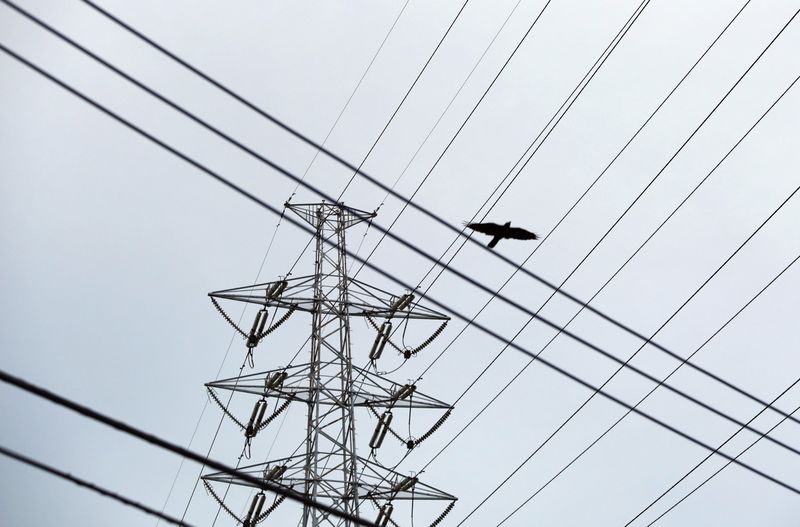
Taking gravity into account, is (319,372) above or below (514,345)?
above

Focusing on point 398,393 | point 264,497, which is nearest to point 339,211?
point 398,393

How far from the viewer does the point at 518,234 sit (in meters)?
9.76

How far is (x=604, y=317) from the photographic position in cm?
808

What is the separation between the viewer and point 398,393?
1520cm

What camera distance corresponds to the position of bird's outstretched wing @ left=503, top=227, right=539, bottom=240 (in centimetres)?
970

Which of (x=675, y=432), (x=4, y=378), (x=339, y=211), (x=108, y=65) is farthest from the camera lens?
(x=339, y=211)

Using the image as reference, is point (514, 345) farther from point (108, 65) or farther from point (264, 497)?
point (264, 497)

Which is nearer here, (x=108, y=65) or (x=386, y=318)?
(x=108, y=65)

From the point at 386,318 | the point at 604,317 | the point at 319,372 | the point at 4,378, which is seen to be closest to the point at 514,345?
Result: the point at 604,317

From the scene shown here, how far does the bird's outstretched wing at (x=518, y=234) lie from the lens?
31.8 feet

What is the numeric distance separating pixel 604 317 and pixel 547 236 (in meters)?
2.08

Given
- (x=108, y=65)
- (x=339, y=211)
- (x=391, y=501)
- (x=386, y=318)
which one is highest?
(x=339, y=211)

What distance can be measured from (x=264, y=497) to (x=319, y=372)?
2.34 metres

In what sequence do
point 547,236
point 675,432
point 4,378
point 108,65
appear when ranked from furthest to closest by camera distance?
point 547,236 → point 675,432 → point 108,65 → point 4,378
